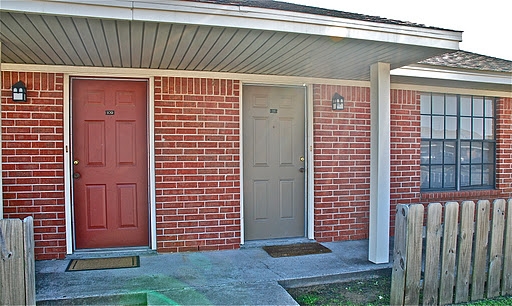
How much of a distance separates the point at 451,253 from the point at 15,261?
12.7ft

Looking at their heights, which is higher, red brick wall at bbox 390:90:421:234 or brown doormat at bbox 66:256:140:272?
red brick wall at bbox 390:90:421:234

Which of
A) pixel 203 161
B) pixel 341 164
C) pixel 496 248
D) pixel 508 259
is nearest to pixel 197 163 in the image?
pixel 203 161

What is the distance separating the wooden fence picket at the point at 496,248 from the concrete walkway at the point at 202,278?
3.57 ft

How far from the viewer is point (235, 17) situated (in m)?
3.45

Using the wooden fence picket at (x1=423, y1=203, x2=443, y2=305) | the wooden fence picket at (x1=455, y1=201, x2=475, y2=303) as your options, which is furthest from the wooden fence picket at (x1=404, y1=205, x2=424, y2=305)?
the wooden fence picket at (x1=455, y1=201, x2=475, y2=303)

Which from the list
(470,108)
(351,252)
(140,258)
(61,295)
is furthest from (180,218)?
(470,108)

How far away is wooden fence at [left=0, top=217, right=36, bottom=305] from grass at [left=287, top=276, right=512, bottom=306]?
2.48 meters

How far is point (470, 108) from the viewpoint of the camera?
7.01 metres

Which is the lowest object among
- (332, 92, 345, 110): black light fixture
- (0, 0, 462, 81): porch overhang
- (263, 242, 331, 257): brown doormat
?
(263, 242, 331, 257): brown doormat

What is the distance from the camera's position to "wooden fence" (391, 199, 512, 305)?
3.76 meters

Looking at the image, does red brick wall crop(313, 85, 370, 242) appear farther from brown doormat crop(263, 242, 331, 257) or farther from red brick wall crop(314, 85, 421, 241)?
brown doormat crop(263, 242, 331, 257)

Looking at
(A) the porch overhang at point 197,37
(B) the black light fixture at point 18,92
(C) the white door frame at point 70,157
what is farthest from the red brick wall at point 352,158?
(B) the black light fixture at point 18,92

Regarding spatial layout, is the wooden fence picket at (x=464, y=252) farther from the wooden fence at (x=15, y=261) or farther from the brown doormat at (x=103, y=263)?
the wooden fence at (x=15, y=261)

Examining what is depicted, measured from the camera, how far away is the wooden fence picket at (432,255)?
151 inches
